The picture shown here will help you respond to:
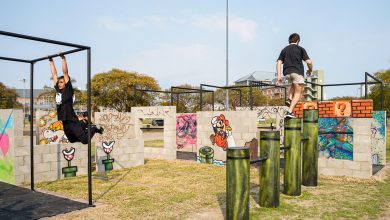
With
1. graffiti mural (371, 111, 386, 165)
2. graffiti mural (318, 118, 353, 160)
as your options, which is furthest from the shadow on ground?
graffiti mural (371, 111, 386, 165)

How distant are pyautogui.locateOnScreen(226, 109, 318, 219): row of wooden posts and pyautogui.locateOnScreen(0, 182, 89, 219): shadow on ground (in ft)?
9.49

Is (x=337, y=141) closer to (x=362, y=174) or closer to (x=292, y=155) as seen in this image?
(x=362, y=174)

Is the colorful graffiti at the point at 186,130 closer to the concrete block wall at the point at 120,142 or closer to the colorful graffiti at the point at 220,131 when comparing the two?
the concrete block wall at the point at 120,142

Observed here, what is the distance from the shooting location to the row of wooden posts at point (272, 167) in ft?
13.8

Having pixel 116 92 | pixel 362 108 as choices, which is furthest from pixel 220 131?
pixel 116 92

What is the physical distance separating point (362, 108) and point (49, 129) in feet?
38.2

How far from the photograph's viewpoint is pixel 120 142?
10.5 meters

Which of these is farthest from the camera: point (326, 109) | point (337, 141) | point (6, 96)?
point (6, 96)

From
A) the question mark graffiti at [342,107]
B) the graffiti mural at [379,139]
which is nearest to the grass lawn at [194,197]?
the question mark graffiti at [342,107]

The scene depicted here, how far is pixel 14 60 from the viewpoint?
6617 millimetres

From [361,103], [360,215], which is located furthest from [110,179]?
[361,103]

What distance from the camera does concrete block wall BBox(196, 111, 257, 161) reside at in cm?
1064

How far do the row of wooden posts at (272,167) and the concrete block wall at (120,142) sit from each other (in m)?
5.94

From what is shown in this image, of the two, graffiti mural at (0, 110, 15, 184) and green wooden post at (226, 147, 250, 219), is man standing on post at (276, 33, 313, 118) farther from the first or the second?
graffiti mural at (0, 110, 15, 184)
